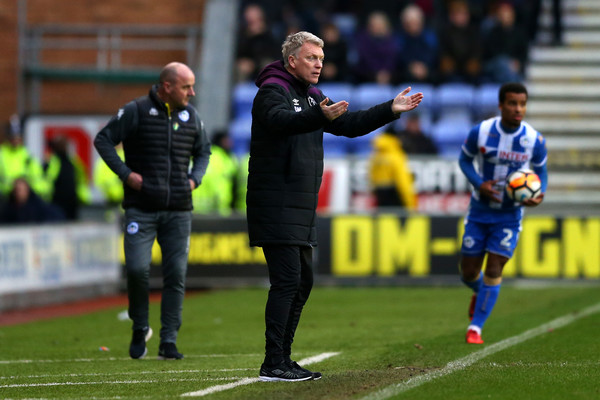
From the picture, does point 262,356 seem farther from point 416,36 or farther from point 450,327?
point 416,36

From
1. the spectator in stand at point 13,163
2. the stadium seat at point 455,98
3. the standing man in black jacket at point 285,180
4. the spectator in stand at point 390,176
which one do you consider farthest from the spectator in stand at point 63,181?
the standing man in black jacket at point 285,180

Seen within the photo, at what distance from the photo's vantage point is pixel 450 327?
11953 mm

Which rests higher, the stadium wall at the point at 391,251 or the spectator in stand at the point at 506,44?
the spectator in stand at the point at 506,44

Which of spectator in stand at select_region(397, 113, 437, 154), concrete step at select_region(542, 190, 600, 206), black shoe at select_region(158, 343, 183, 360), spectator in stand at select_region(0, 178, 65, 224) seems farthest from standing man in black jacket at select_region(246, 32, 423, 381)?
concrete step at select_region(542, 190, 600, 206)

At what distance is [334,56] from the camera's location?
2292 centimetres

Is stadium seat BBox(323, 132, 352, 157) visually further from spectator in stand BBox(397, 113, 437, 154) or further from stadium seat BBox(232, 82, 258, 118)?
spectator in stand BBox(397, 113, 437, 154)

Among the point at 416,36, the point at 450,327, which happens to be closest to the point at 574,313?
the point at 450,327

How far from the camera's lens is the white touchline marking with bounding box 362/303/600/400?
23.8 ft

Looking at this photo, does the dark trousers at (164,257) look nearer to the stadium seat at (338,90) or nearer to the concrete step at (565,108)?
the stadium seat at (338,90)

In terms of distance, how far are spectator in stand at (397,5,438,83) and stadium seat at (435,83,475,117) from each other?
0.42 metres

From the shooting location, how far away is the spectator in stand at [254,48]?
23.5 m

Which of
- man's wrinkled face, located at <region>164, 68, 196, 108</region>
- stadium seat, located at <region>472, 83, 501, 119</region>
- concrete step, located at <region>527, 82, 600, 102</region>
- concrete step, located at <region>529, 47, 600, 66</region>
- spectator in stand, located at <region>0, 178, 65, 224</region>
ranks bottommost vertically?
spectator in stand, located at <region>0, 178, 65, 224</region>

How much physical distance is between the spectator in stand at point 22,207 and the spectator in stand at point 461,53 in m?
8.32

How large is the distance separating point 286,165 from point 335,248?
34.3ft
